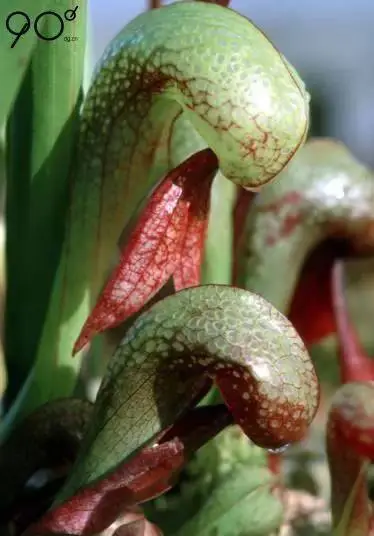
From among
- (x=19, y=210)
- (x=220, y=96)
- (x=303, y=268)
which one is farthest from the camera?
(x=303, y=268)

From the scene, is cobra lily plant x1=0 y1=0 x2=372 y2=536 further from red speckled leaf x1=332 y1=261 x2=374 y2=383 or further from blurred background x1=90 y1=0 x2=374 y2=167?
blurred background x1=90 y1=0 x2=374 y2=167

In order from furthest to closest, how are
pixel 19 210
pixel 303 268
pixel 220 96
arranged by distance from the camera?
pixel 303 268 → pixel 19 210 → pixel 220 96

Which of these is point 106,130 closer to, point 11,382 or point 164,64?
point 164,64

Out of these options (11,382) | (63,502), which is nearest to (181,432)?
(63,502)

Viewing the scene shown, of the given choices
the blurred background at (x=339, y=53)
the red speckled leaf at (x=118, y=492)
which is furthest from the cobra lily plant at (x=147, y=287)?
the blurred background at (x=339, y=53)

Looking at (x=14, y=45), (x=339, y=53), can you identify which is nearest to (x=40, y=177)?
(x=14, y=45)

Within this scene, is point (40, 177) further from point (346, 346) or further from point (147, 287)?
point (346, 346)

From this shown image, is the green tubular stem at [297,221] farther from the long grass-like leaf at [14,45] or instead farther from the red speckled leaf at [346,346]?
the long grass-like leaf at [14,45]
